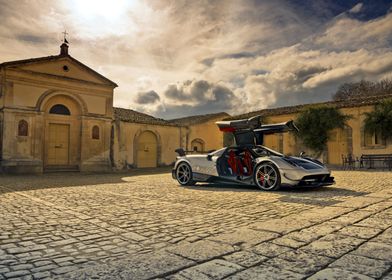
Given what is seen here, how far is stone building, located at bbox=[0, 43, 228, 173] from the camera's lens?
15.0 meters

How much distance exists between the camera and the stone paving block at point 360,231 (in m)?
3.11

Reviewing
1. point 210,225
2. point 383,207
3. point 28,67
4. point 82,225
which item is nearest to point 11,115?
point 28,67

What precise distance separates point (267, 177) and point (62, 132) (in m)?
13.3

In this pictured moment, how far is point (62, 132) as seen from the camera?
55.6 feet

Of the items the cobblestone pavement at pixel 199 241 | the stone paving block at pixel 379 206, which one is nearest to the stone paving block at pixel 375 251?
the cobblestone pavement at pixel 199 241

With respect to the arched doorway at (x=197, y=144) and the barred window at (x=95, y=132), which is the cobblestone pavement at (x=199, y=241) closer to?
the barred window at (x=95, y=132)

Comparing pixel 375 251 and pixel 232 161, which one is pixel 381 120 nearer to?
pixel 232 161

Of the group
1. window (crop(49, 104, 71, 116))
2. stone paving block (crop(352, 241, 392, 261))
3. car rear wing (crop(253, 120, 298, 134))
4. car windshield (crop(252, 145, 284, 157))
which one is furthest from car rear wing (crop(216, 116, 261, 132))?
window (crop(49, 104, 71, 116))

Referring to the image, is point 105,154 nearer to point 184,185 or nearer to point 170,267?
point 184,185

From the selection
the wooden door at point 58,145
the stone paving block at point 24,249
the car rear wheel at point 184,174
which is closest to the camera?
the stone paving block at point 24,249

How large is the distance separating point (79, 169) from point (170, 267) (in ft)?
52.4

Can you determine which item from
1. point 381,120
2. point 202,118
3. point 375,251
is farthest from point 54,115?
point 381,120

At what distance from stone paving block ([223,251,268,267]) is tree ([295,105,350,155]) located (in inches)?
803

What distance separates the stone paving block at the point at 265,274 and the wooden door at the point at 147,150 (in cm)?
1878
